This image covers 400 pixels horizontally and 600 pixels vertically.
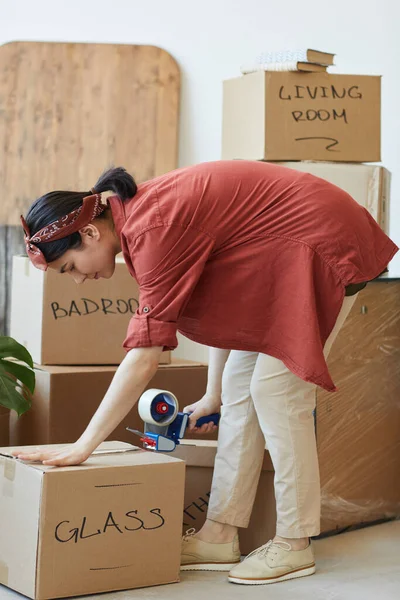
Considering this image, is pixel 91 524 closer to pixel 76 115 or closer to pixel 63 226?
pixel 63 226

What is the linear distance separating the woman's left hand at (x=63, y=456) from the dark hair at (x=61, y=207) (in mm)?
388

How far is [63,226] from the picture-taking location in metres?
1.71

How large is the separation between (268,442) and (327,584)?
339mm

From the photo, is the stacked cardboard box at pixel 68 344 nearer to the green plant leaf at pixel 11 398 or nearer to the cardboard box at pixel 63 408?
the cardboard box at pixel 63 408

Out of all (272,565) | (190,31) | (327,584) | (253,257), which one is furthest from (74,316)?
(190,31)

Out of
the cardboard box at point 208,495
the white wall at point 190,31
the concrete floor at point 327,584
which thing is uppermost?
the white wall at point 190,31

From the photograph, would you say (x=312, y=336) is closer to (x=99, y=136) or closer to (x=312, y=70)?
(x=312, y=70)

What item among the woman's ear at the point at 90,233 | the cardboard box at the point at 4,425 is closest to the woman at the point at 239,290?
the woman's ear at the point at 90,233

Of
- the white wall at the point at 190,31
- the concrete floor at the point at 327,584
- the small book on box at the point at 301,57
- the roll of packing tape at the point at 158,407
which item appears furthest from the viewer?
the white wall at the point at 190,31

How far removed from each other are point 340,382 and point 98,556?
863mm

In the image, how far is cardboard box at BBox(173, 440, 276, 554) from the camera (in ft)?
6.81

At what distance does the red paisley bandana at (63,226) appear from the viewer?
1.70 metres

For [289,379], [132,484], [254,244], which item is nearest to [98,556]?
[132,484]

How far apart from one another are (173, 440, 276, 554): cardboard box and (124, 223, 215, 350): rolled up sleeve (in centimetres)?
49
